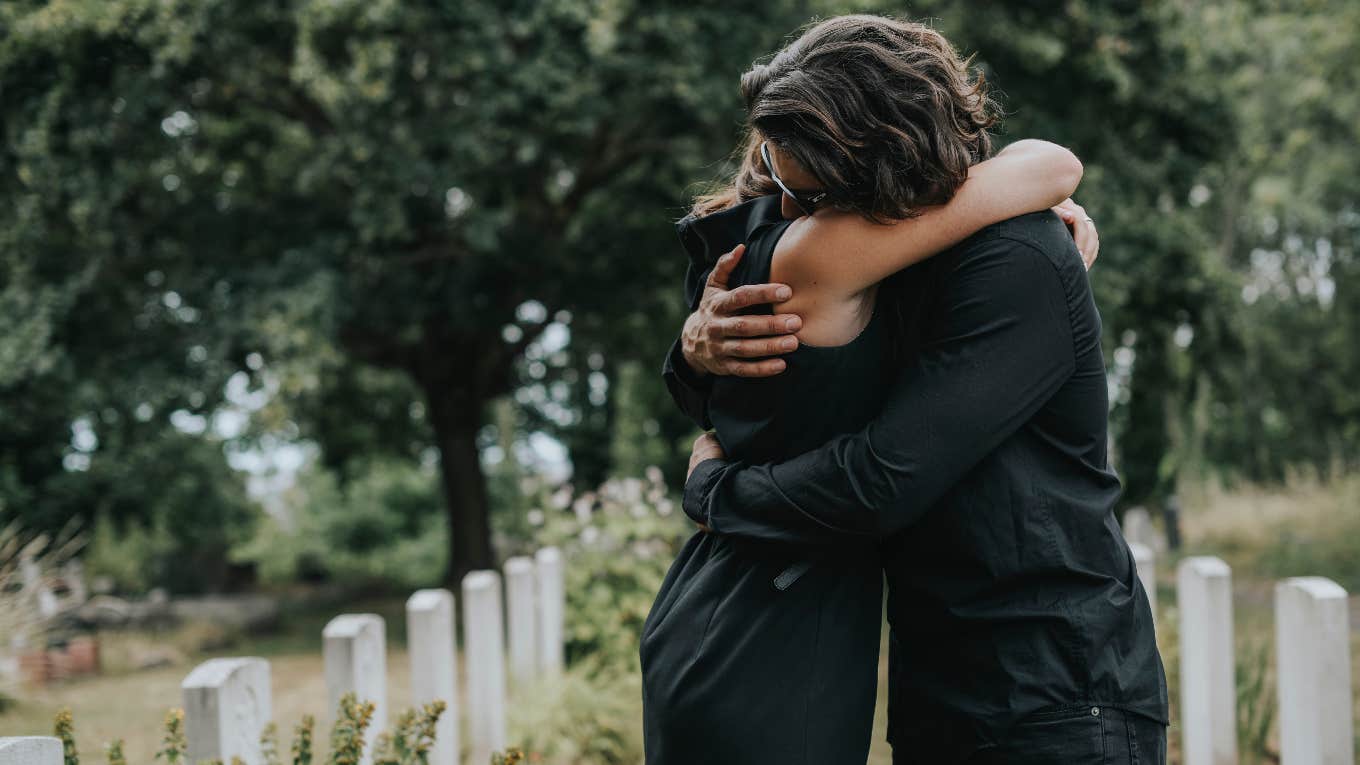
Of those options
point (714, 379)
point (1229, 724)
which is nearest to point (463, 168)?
point (1229, 724)

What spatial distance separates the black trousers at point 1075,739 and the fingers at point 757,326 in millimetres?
676

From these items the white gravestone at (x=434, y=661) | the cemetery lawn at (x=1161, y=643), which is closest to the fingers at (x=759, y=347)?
the white gravestone at (x=434, y=661)

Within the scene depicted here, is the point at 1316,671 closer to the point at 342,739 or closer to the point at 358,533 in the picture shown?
the point at 342,739

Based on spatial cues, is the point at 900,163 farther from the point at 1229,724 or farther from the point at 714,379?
the point at 1229,724

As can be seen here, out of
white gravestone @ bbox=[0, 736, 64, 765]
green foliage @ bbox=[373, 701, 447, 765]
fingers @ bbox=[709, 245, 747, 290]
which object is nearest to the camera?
white gravestone @ bbox=[0, 736, 64, 765]

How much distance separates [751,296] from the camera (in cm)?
178

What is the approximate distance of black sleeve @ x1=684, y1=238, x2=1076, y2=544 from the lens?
5.29 feet

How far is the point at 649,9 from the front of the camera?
9.30 m

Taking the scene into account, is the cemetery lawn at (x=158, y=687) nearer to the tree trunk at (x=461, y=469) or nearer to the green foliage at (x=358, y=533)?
the tree trunk at (x=461, y=469)

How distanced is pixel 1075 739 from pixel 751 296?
2.67 feet

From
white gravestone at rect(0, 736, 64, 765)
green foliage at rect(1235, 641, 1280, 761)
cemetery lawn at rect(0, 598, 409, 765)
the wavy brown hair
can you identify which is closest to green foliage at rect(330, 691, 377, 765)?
white gravestone at rect(0, 736, 64, 765)

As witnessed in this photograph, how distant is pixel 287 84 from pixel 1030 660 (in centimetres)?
1116

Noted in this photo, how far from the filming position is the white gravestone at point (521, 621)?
16.6ft

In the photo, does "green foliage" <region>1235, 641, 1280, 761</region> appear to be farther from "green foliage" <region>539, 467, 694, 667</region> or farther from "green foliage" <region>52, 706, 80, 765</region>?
→ "green foliage" <region>52, 706, 80, 765</region>
